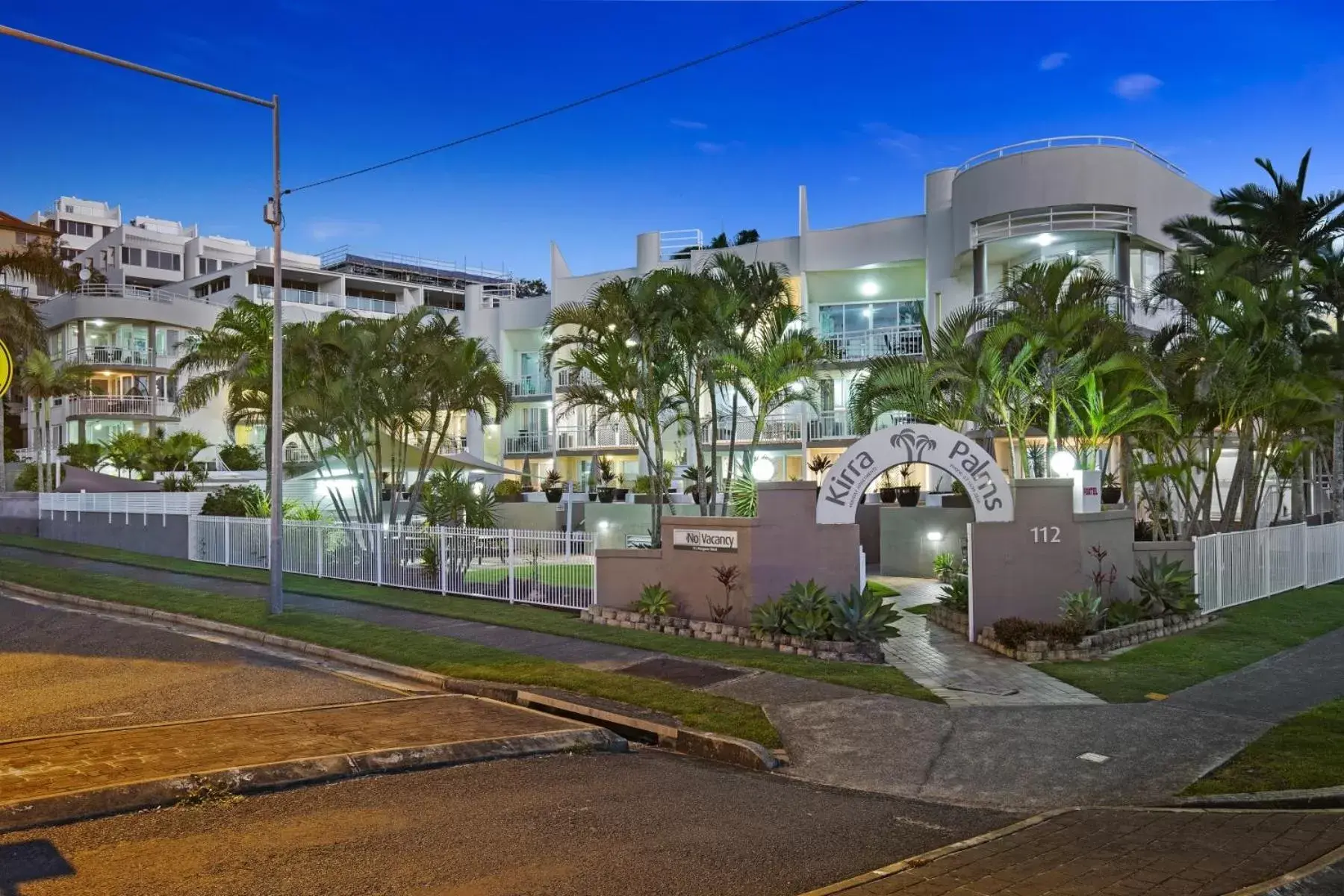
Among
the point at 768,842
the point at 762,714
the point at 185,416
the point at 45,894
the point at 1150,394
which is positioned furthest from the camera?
the point at 185,416

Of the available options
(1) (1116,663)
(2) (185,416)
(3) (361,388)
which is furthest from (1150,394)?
(2) (185,416)

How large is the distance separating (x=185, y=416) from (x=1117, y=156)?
44818mm

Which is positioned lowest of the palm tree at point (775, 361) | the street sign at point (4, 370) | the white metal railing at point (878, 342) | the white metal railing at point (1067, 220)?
the street sign at point (4, 370)

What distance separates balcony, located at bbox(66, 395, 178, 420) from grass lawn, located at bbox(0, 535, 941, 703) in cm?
2948

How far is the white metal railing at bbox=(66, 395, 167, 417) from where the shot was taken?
52000mm

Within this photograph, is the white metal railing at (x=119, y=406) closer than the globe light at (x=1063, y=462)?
No

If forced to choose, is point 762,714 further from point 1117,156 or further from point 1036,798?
point 1117,156

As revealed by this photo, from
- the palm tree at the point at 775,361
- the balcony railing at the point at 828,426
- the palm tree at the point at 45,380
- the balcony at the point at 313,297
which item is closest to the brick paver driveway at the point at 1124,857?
the palm tree at the point at 775,361

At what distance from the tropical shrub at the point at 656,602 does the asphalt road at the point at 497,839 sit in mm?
7443

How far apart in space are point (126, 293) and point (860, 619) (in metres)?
54.1

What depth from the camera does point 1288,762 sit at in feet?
27.7

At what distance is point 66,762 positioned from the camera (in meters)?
7.97

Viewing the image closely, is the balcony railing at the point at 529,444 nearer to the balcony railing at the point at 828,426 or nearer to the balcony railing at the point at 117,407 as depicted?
the balcony railing at the point at 828,426

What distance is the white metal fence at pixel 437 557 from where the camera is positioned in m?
17.4
